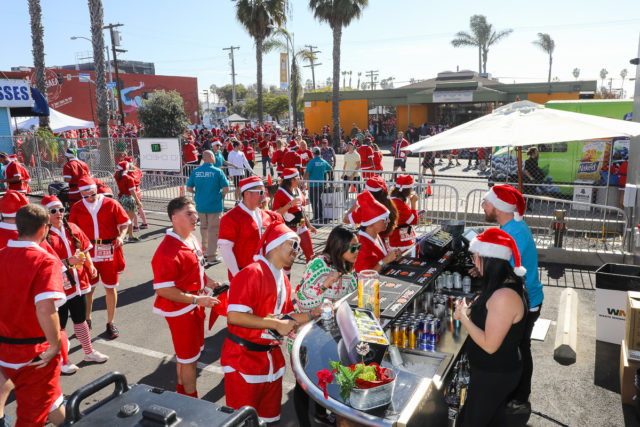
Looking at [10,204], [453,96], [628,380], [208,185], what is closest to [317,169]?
[208,185]

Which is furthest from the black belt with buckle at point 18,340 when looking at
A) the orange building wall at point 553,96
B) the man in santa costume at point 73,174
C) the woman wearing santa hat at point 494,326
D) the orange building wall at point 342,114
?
the orange building wall at point 342,114

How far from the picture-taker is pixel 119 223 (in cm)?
626

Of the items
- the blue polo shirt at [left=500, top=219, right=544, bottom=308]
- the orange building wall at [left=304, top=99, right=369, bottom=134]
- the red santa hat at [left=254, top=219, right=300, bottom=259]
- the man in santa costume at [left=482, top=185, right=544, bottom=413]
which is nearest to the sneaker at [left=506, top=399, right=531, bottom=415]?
the man in santa costume at [left=482, top=185, right=544, bottom=413]

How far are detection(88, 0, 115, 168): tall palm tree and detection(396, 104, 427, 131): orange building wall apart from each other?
91.5ft

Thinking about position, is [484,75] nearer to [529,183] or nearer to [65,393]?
[529,183]

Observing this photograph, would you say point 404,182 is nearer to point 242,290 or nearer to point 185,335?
point 185,335

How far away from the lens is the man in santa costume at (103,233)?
601cm

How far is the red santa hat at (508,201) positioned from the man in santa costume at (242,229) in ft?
7.64

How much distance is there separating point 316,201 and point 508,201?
26.1 feet

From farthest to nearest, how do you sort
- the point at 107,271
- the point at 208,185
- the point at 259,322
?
the point at 208,185 < the point at 107,271 < the point at 259,322

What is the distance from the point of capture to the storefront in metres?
34.6

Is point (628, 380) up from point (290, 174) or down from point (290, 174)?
down

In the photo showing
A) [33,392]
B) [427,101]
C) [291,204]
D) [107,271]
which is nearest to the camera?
[33,392]

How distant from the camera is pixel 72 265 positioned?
5.07 meters
